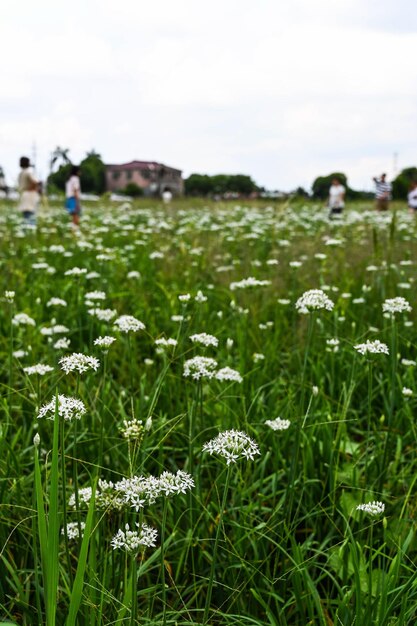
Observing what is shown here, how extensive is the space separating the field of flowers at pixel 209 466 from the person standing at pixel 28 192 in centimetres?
572

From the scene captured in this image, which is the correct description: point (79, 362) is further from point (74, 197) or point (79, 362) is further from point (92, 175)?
point (92, 175)

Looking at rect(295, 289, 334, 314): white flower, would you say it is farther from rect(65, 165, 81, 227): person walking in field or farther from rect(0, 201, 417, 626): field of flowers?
rect(65, 165, 81, 227): person walking in field

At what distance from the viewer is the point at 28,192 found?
1137 centimetres

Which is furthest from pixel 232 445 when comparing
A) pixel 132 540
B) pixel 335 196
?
pixel 335 196

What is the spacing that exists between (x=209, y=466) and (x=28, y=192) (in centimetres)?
953

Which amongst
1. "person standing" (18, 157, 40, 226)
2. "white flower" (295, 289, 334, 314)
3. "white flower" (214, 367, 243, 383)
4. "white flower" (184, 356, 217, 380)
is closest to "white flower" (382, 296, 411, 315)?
"white flower" (295, 289, 334, 314)

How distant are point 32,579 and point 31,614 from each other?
22 centimetres

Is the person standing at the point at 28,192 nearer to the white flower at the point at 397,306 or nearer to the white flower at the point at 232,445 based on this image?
the white flower at the point at 397,306

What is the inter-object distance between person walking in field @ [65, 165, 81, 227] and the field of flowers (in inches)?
251

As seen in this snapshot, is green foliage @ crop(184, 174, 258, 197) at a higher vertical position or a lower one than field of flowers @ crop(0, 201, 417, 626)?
higher

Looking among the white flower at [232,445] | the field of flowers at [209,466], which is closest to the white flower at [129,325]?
the field of flowers at [209,466]

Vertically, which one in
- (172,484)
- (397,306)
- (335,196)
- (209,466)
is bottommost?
(209,466)

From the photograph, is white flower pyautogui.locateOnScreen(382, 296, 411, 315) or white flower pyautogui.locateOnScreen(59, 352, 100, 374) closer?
white flower pyautogui.locateOnScreen(59, 352, 100, 374)

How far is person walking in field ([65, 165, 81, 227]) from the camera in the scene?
39.7 feet
